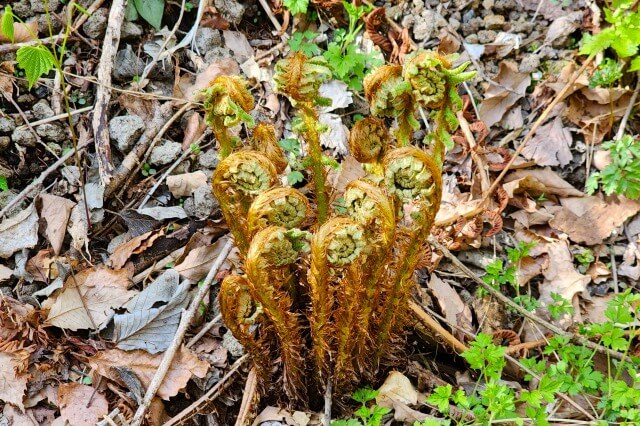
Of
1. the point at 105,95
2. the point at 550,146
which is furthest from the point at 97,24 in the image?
the point at 550,146

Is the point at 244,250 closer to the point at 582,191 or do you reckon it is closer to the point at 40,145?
the point at 40,145

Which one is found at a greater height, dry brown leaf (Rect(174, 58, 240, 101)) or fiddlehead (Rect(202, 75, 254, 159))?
fiddlehead (Rect(202, 75, 254, 159))

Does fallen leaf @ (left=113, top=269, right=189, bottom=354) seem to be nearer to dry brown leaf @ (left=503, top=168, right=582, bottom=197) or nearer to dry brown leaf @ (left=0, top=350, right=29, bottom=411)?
dry brown leaf @ (left=0, top=350, right=29, bottom=411)

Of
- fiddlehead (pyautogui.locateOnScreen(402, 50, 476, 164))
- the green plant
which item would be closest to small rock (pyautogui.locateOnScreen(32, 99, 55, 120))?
fiddlehead (pyautogui.locateOnScreen(402, 50, 476, 164))

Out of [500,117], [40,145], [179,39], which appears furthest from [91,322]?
[500,117]

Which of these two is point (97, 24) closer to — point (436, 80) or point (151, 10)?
point (151, 10)

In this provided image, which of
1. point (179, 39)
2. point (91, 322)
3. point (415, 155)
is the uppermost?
point (415, 155)

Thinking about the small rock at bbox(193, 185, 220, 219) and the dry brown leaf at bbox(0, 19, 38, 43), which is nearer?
the small rock at bbox(193, 185, 220, 219)
